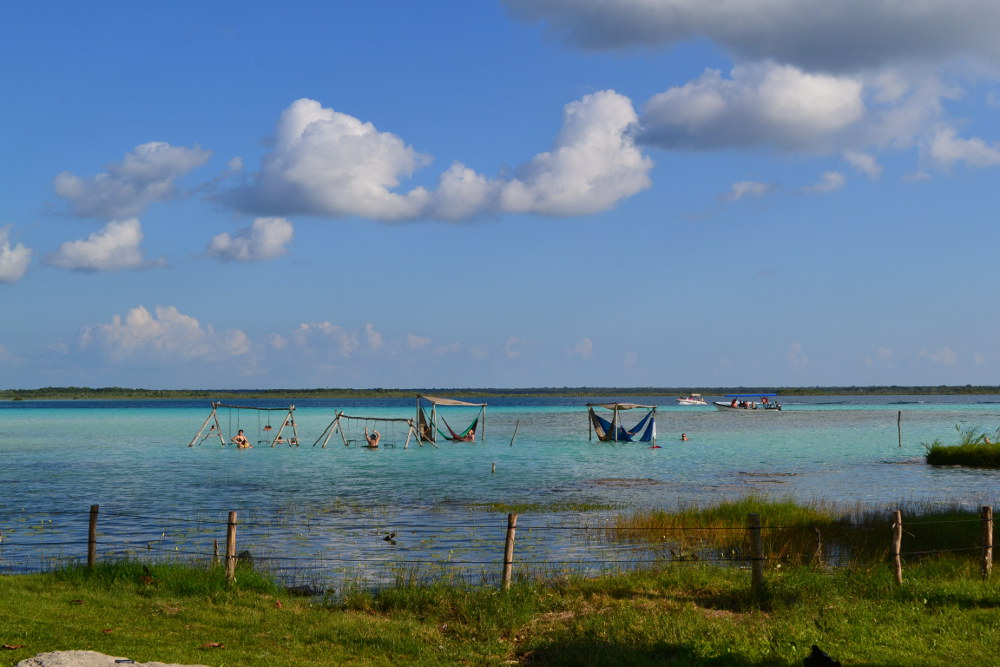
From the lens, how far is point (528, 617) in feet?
40.7

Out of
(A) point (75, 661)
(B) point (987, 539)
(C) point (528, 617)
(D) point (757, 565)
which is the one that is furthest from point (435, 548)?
(A) point (75, 661)

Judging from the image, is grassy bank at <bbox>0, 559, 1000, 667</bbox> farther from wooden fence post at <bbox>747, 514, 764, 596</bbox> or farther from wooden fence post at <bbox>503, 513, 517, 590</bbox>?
wooden fence post at <bbox>503, 513, 517, 590</bbox>

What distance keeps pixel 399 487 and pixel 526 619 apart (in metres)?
22.2

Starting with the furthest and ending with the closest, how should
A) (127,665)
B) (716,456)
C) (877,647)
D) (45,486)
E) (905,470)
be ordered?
(716,456), (905,470), (45,486), (877,647), (127,665)

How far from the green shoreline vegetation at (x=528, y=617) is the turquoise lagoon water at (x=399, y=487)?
3.62m

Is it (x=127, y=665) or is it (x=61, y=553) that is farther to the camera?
(x=61, y=553)

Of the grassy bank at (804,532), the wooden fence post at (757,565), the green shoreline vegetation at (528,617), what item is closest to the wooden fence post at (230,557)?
the green shoreline vegetation at (528,617)

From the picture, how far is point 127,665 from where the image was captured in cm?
792

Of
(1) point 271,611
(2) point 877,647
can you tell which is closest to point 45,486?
(1) point 271,611

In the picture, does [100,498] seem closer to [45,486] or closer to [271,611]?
[45,486]

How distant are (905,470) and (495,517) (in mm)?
23013

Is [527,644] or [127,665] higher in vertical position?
[127,665]

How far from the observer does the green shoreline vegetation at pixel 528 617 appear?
10.8 metres

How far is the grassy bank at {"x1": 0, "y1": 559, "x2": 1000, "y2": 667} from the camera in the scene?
10773 mm
